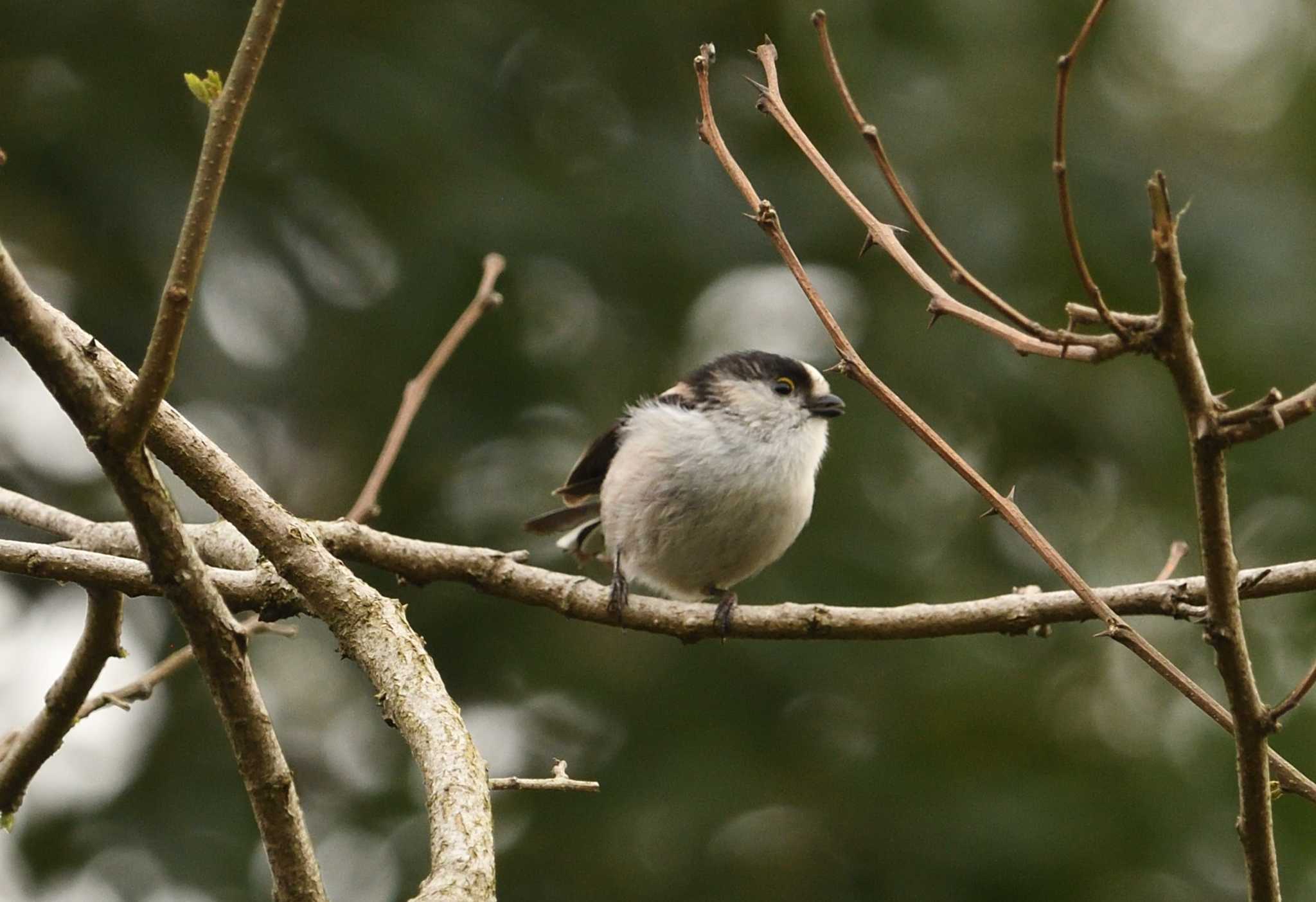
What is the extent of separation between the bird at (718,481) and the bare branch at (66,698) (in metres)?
2.08

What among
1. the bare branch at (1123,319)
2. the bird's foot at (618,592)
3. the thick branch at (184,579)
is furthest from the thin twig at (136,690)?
the bare branch at (1123,319)

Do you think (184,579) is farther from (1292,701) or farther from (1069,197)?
(1292,701)

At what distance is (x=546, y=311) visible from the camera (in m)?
8.03

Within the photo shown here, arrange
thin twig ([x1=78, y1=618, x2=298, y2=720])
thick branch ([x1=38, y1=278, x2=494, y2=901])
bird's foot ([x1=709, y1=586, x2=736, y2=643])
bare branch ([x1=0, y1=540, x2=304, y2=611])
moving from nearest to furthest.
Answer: thick branch ([x1=38, y1=278, x2=494, y2=901]), bare branch ([x1=0, y1=540, x2=304, y2=611]), thin twig ([x1=78, y1=618, x2=298, y2=720]), bird's foot ([x1=709, y1=586, x2=736, y2=643])

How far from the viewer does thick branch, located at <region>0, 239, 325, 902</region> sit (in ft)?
5.70

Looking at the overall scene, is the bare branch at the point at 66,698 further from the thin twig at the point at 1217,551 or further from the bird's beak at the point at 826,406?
the bird's beak at the point at 826,406

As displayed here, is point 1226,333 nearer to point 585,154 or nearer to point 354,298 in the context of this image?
point 585,154

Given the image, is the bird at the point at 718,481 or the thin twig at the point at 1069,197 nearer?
the thin twig at the point at 1069,197

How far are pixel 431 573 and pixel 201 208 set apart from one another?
2077 millimetres

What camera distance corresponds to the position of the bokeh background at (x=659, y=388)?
23.9 feet

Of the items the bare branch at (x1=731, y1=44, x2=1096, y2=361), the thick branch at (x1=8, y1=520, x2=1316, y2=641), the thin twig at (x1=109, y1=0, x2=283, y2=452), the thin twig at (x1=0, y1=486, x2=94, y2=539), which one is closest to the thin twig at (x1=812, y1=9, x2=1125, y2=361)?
the bare branch at (x1=731, y1=44, x2=1096, y2=361)

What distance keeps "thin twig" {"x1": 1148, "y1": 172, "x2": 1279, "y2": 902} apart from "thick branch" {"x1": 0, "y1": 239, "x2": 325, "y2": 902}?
4.37 feet

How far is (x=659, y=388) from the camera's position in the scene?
26.2 feet

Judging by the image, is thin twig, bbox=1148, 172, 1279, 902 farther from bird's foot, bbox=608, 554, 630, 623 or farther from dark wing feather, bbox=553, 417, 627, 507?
dark wing feather, bbox=553, 417, 627, 507
